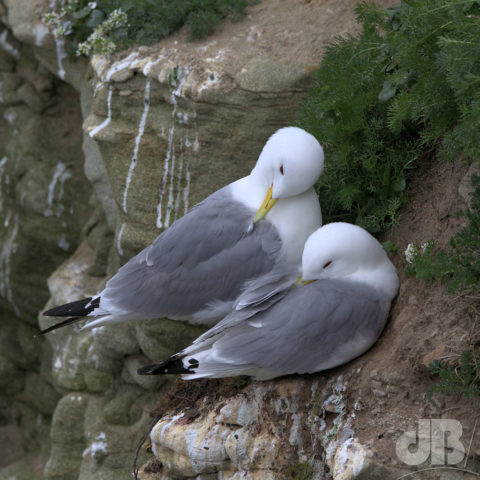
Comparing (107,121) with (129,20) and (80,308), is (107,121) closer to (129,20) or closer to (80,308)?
(129,20)

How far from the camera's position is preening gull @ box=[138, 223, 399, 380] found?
2572 millimetres

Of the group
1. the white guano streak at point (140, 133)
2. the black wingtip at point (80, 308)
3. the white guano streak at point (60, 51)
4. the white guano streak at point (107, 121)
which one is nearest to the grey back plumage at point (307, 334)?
the black wingtip at point (80, 308)

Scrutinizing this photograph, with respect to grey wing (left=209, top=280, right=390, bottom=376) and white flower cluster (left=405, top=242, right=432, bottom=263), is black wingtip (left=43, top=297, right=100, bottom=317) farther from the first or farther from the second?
white flower cluster (left=405, top=242, right=432, bottom=263)

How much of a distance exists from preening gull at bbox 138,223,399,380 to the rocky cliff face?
10 cm

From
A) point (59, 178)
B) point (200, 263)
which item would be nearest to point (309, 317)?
point (200, 263)

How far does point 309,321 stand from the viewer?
8.49 feet

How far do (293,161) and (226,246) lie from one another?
0.50m

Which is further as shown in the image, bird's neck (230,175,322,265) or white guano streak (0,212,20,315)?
white guano streak (0,212,20,315)

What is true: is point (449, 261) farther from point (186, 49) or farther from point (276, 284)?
point (186, 49)

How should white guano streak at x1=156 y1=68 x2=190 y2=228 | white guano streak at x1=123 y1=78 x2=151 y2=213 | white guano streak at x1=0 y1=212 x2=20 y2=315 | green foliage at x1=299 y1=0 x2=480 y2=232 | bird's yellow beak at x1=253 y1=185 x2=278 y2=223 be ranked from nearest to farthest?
green foliage at x1=299 y1=0 x2=480 y2=232, bird's yellow beak at x1=253 y1=185 x2=278 y2=223, white guano streak at x1=156 y1=68 x2=190 y2=228, white guano streak at x1=123 y1=78 x2=151 y2=213, white guano streak at x1=0 y1=212 x2=20 y2=315

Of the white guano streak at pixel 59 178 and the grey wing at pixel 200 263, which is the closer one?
the grey wing at pixel 200 263

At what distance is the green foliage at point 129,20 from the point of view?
13.6 feet

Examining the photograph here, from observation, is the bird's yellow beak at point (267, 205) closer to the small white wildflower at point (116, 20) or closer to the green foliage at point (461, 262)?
the green foliage at point (461, 262)

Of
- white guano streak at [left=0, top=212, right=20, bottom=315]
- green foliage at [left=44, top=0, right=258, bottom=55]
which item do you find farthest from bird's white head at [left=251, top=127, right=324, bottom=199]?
white guano streak at [left=0, top=212, right=20, bottom=315]
